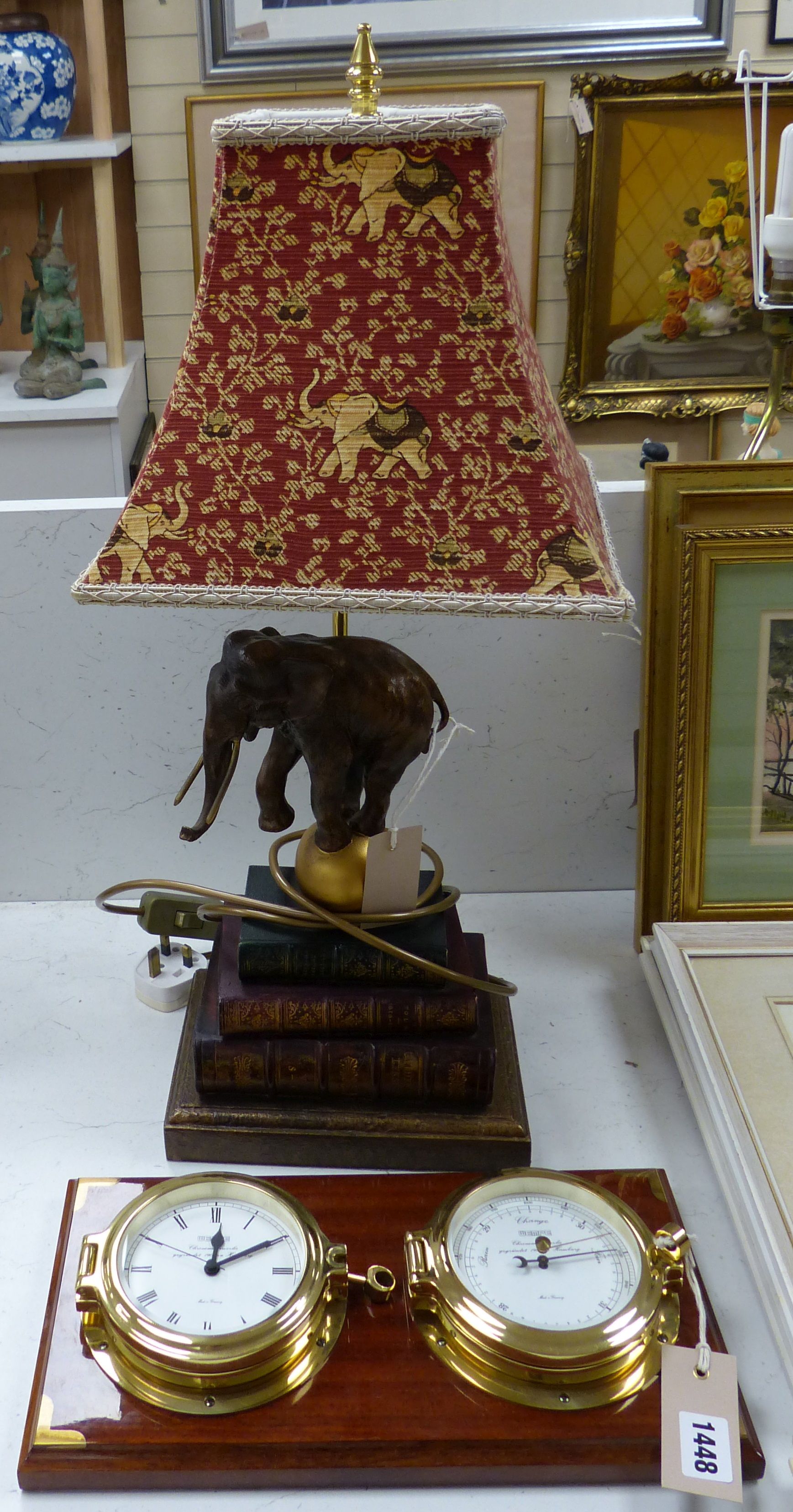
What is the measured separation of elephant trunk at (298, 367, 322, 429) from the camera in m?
0.70

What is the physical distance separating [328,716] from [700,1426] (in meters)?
0.48

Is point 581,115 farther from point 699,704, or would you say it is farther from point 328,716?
point 328,716

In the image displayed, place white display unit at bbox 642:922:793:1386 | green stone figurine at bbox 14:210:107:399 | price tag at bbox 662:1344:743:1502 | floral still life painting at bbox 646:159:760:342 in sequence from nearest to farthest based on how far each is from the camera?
price tag at bbox 662:1344:743:1502
white display unit at bbox 642:922:793:1386
green stone figurine at bbox 14:210:107:399
floral still life painting at bbox 646:159:760:342

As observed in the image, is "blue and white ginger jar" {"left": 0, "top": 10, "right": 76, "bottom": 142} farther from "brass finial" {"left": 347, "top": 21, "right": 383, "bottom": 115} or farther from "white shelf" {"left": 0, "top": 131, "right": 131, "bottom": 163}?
"brass finial" {"left": 347, "top": 21, "right": 383, "bottom": 115}

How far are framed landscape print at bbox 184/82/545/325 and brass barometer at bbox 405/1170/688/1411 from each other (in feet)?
6.12

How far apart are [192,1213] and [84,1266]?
73 millimetres

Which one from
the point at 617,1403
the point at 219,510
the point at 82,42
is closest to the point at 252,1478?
the point at 617,1403

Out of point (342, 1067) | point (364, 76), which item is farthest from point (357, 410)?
point (342, 1067)

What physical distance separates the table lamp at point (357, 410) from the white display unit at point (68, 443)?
1564 mm

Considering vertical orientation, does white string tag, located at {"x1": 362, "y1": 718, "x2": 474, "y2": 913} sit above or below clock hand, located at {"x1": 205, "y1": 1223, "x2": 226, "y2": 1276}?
above

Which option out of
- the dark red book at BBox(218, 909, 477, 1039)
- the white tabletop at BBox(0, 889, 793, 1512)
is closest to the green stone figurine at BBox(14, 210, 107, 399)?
the white tabletop at BBox(0, 889, 793, 1512)

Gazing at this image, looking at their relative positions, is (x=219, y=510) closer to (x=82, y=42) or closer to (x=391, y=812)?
(x=391, y=812)

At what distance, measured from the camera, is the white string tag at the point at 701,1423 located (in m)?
0.66

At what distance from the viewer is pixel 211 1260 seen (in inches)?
29.5
